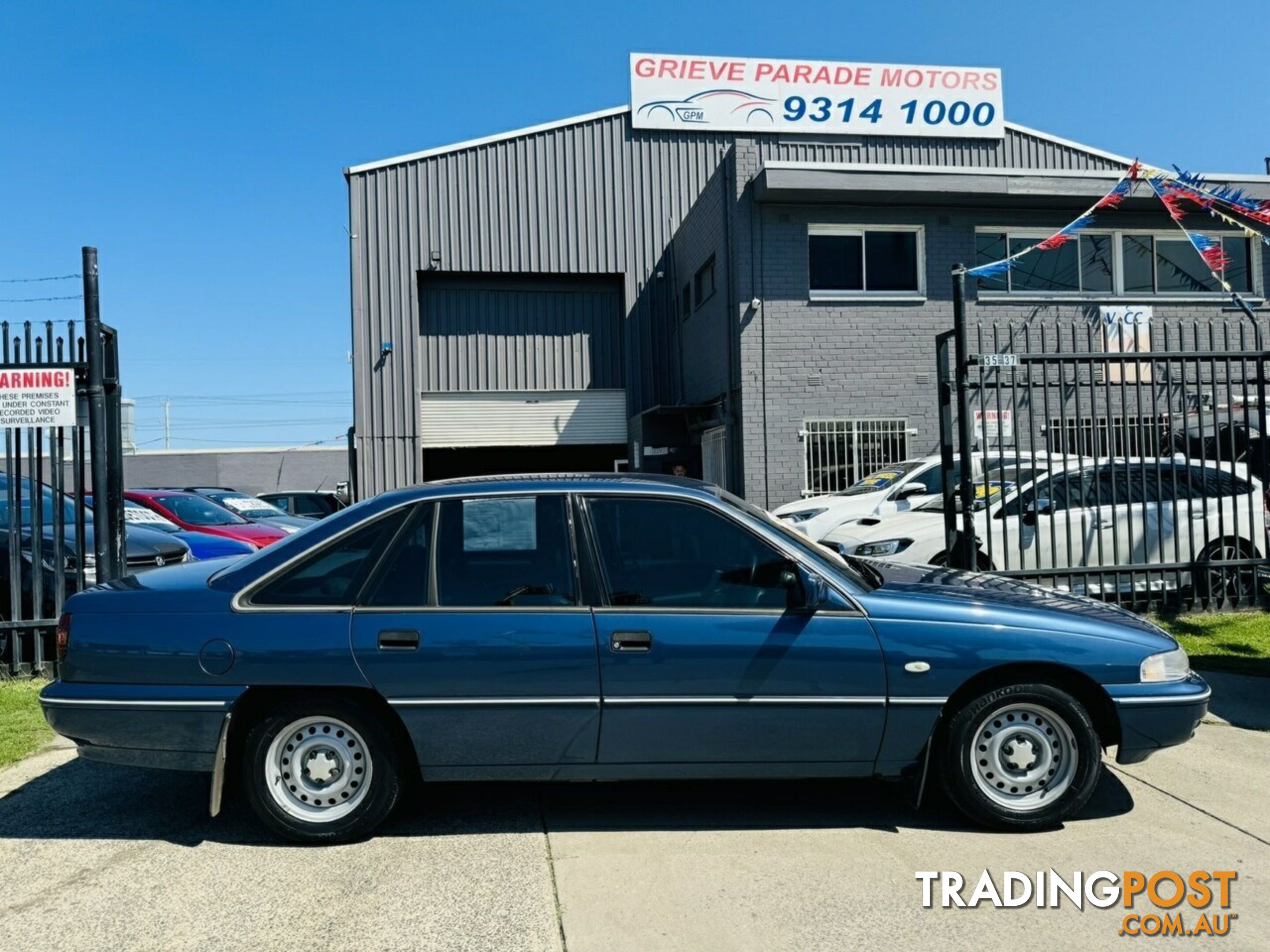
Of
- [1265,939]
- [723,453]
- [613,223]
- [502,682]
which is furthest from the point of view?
[613,223]

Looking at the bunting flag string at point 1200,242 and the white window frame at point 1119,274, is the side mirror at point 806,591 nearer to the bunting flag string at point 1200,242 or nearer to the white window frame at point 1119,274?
the bunting flag string at point 1200,242

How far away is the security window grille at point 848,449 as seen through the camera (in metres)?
15.4

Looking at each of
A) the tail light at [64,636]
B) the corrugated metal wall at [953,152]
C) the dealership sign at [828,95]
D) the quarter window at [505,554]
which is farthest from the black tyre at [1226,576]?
the dealership sign at [828,95]

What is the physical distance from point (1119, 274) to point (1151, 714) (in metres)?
14.0

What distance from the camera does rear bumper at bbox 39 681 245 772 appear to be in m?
4.24

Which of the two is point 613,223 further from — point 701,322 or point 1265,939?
point 1265,939

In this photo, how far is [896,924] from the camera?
11.7ft

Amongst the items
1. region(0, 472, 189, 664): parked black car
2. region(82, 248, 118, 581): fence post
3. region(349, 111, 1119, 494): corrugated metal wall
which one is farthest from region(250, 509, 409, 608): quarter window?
region(349, 111, 1119, 494): corrugated metal wall

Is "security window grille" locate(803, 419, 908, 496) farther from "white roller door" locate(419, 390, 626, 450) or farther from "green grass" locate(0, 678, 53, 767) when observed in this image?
"green grass" locate(0, 678, 53, 767)

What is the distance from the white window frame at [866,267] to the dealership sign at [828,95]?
6250 mm

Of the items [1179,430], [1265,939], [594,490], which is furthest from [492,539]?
[1179,430]

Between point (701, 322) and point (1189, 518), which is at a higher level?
point (701, 322)

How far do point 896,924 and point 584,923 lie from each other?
1.10 metres

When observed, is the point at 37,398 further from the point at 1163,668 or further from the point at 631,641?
the point at 1163,668
